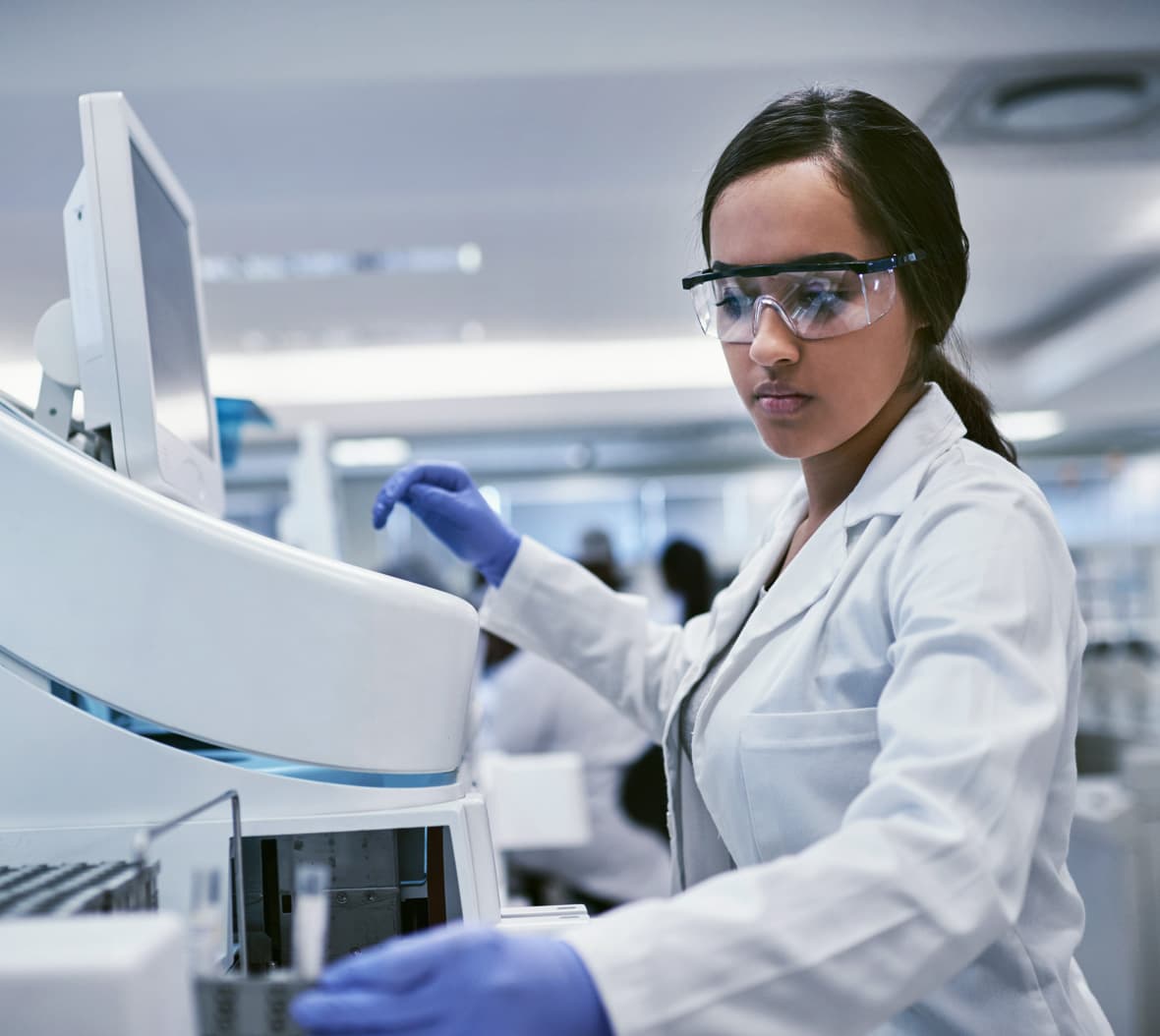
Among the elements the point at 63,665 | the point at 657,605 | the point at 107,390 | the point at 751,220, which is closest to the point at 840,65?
the point at 751,220

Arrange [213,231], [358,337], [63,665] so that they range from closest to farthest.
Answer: [63,665] → [213,231] → [358,337]

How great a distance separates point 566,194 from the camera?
136 inches

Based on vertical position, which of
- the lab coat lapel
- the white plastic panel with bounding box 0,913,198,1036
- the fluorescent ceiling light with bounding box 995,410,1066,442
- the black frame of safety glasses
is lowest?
the white plastic panel with bounding box 0,913,198,1036

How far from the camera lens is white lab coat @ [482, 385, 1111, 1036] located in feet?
1.89

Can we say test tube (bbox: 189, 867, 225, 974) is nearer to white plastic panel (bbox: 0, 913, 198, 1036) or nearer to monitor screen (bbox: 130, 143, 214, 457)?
white plastic panel (bbox: 0, 913, 198, 1036)

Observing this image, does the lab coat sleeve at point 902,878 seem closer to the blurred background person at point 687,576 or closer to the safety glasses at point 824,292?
the safety glasses at point 824,292

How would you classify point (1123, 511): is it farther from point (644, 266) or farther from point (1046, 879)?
point (1046, 879)

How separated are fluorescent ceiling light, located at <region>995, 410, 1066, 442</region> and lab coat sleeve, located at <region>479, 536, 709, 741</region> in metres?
6.80

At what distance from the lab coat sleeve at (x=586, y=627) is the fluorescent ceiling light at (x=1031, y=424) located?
6.80 meters

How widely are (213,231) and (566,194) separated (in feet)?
4.94

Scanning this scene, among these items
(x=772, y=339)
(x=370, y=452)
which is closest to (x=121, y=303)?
(x=772, y=339)

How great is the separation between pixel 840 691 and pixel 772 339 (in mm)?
296

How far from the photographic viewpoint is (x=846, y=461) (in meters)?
1.10

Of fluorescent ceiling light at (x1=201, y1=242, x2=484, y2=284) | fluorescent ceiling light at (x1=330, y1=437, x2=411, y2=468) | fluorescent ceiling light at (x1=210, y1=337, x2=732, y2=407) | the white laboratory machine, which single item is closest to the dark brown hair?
the white laboratory machine
